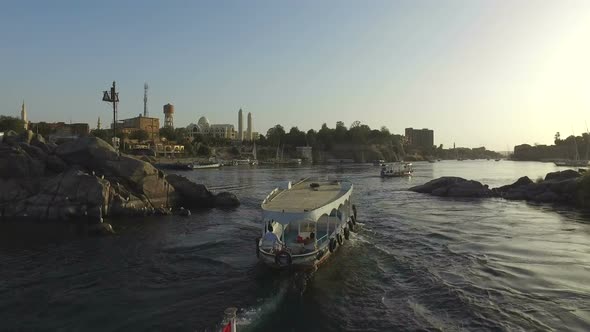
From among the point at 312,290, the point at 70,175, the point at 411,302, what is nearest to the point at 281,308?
the point at 312,290

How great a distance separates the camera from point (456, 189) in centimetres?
7075

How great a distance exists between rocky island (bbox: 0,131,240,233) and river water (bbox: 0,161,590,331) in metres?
5.80

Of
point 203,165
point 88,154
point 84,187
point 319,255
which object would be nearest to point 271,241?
point 319,255

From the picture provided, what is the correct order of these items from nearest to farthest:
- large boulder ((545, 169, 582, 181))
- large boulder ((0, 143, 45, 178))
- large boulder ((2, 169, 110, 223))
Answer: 1. large boulder ((2, 169, 110, 223))
2. large boulder ((0, 143, 45, 178))
3. large boulder ((545, 169, 582, 181))

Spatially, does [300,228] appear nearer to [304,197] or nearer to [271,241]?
[304,197]

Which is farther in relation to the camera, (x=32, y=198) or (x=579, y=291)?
(x=32, y=198)

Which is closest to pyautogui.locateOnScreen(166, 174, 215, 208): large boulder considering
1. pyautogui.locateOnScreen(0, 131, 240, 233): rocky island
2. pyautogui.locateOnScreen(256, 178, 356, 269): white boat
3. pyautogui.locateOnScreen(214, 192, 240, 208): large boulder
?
pyautogui.locateOnScreen(0, 131, 240, 233): rocky island

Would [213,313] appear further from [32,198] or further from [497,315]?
[32,198]

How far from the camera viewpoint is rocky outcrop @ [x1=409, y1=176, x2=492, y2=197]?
231ft

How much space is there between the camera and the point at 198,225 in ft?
142

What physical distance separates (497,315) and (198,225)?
3017 centimetres

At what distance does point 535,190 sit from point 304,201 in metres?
53.2

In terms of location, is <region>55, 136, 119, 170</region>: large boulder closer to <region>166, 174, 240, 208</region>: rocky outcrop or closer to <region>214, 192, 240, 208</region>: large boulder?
<region>166, 174, 240, 208</region>: rocky outcrop

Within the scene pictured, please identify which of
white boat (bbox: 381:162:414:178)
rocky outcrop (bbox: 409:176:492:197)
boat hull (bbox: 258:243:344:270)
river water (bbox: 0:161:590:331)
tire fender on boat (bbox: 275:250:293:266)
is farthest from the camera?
white boat (bbox: 381:162:414:178)
